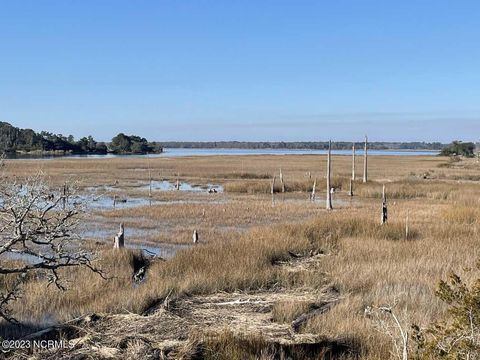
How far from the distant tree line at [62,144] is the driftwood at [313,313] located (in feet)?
428

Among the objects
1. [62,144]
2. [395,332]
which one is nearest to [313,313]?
[395,332]

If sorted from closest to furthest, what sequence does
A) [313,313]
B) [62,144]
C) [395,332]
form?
[395,332]
[313,313]
[62,144]

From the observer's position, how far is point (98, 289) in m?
10.2

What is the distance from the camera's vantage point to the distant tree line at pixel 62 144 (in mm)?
144250

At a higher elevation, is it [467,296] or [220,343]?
[467,296]

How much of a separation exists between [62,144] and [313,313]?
157 m

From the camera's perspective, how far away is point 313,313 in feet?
27.2

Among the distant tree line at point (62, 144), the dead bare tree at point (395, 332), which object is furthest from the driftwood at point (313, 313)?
the distant tree line at point (62, 144)

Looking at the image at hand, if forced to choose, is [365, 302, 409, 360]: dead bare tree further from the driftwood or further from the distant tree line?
the distant tree line

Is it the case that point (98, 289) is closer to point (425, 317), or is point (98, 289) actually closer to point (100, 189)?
point (425, 317)

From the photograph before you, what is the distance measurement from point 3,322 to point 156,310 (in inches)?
94.3

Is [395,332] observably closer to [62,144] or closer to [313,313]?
[313,313]

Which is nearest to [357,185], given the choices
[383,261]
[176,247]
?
[176,247]

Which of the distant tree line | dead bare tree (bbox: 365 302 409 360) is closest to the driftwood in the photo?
dead bare tree (bbox: 365 302 409 360)
